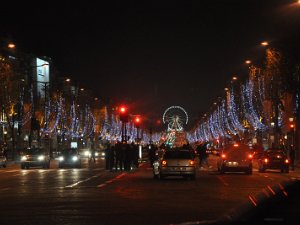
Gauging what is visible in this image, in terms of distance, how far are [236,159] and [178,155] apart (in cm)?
745

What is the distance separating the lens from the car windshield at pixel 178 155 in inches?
1513

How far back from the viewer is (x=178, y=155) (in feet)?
127

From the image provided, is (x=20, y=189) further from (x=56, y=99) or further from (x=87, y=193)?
(x=56, y=99)

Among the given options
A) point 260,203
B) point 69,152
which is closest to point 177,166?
point 69,152

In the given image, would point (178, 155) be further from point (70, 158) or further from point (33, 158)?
point (70, 158)

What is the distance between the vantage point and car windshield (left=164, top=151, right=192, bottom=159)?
3844cm

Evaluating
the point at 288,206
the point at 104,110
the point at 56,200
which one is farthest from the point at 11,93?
the point at 104,110

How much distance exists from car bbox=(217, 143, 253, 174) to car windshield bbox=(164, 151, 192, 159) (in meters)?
6.85

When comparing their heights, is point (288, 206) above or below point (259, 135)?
below

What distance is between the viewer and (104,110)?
17000 centimetres

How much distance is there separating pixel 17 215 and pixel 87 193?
8.32 meters

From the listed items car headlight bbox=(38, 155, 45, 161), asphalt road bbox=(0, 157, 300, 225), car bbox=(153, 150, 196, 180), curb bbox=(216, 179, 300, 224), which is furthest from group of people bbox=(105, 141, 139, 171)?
curb bbox=(216, 179, 300, 224)

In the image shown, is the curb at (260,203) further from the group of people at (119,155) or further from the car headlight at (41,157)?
the car headlight at (41,157)

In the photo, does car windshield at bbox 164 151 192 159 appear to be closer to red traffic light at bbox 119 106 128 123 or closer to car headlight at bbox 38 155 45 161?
red traffic light at bbox 119 106 128 123
